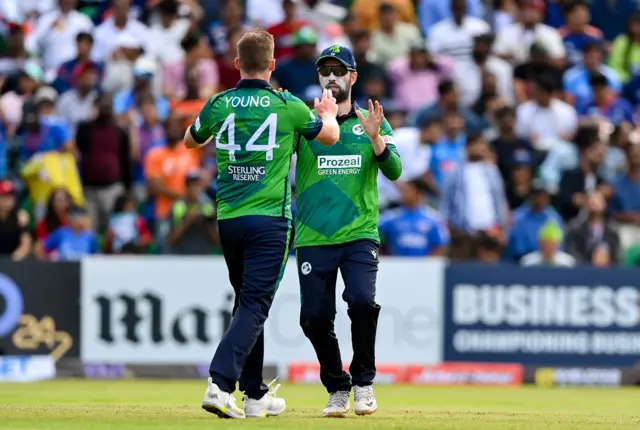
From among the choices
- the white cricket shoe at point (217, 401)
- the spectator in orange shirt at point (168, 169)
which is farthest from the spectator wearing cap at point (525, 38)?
the white cricket shoe at point (217, 401)

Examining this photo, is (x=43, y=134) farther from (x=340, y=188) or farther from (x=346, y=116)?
(x=340, y=188)

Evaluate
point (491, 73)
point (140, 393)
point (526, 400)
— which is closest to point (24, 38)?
point (491, 73)

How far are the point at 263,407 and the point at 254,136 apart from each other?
6.00ft

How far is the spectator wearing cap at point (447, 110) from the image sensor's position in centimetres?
1869

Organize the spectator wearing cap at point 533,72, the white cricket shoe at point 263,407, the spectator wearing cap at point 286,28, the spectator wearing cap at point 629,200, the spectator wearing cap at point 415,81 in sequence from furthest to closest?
the spectator wearing cap at point 286,28
the spectator wearing cap at point 533,72
the spectator wearing cap at point 415,81
the spectator wearing cap at point 629,200
the white cricket shoe at point 263,407

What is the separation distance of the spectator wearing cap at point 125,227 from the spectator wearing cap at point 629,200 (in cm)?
602

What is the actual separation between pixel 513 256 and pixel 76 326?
214 inches

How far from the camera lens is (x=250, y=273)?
8.88m

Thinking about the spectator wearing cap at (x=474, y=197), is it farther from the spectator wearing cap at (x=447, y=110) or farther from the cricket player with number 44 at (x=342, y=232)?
the cricket player with number 44 at (x=342, y=232)

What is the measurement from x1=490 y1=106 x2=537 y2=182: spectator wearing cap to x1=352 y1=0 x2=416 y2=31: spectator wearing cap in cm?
330

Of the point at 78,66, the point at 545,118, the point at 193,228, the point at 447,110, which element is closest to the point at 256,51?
the point at 193,228

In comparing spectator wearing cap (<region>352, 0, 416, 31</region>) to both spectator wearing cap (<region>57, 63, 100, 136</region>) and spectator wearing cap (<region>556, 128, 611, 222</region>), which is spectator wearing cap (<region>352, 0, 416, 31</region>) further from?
spectator wearing cap (<region>57, 63, 100, 136</region>)

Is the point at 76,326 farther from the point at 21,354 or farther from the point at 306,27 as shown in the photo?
the point at 306,27

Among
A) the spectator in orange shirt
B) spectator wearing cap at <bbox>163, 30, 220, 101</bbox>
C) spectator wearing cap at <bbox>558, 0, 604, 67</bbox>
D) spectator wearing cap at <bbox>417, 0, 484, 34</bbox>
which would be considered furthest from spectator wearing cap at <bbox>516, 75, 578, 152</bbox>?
the spectator in orange shirt
